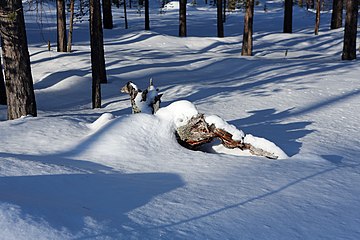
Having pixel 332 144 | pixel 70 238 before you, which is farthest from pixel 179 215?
pixel 332 144

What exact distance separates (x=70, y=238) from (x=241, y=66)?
13526 mm

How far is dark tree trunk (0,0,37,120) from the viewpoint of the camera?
696 cm

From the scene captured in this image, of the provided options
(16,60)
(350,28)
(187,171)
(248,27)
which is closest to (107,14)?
(248,27)

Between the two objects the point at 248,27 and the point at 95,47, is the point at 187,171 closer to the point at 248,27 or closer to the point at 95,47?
the point at 95,47

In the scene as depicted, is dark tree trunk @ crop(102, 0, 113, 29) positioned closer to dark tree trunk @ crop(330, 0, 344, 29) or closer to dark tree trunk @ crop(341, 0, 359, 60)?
dark tree trunk @ crop(330, 0, 344, 29)

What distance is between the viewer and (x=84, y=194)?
3.60m

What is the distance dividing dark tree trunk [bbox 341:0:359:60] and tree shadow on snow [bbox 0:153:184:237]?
40.8ft

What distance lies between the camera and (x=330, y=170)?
17.0 ft

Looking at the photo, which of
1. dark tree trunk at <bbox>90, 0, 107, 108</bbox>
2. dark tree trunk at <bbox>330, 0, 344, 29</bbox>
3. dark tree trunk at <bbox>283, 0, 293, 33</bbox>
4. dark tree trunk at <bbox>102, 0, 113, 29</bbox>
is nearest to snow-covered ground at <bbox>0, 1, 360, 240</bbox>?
dark tree trunk at <bbox>90, 0, 107, 108</bbox>

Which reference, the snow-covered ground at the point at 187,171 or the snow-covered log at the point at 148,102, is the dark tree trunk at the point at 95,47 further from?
the snow-covered log at the point at 148,102

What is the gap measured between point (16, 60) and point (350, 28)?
11.8m

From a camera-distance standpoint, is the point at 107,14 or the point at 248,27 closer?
the point at 248,27

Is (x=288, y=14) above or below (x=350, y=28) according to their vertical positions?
above

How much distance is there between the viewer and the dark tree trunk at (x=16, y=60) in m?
6.96
